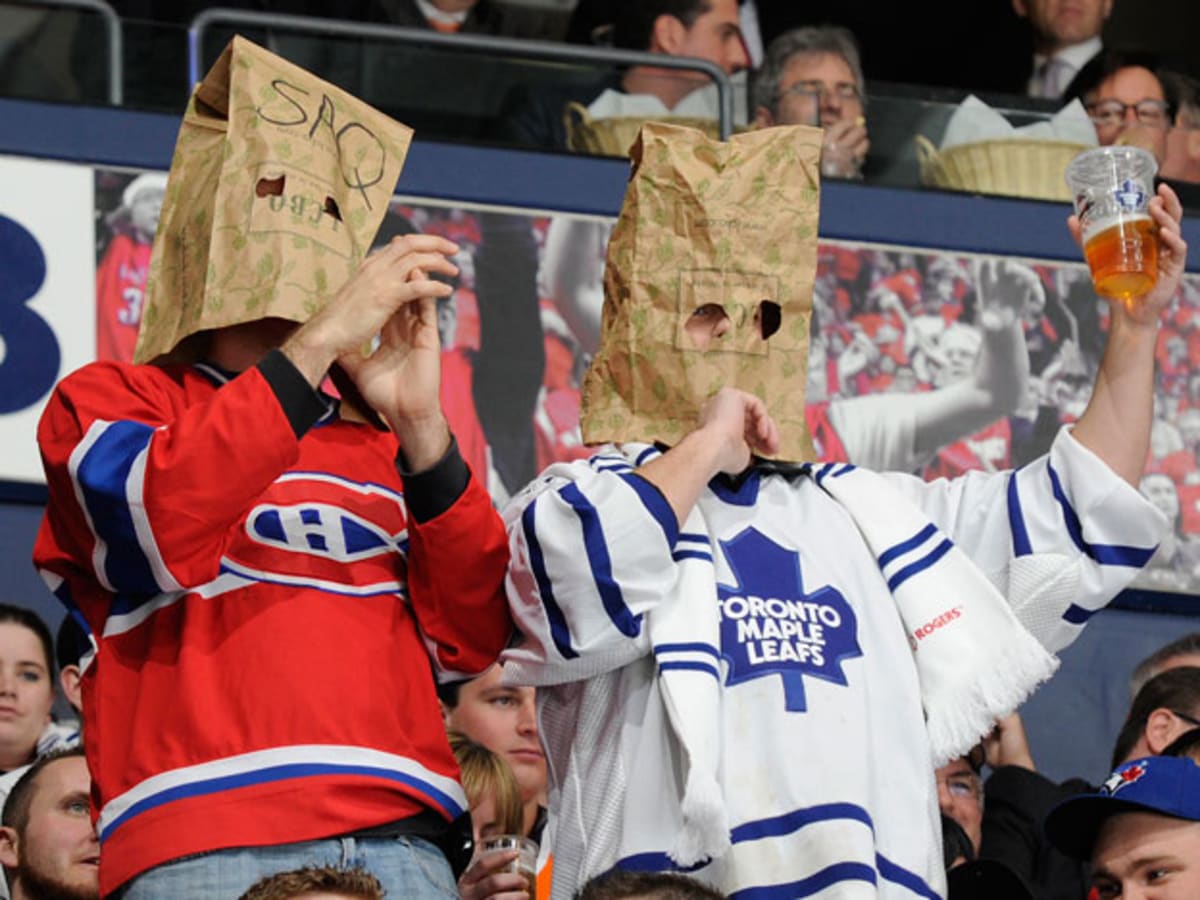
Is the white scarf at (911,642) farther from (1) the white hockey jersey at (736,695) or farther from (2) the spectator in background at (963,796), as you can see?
(2) the spectator in background at (963,796)

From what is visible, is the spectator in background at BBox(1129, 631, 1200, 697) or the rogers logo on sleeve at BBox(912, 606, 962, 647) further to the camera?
the spectator in background at BBox(1129, 631, 1200, 697)

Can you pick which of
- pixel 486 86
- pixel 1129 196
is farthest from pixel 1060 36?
pixel 1129 196

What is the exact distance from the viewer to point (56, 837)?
347cm

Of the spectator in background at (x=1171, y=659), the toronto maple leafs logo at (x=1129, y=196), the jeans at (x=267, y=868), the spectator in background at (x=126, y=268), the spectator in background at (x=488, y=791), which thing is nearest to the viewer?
the jeans at (x=267, y=868)

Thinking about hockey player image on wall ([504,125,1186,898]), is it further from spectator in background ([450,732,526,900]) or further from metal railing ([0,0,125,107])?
metal railing ([0,0,125,107])

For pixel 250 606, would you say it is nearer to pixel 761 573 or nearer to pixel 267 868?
pixel 267 868

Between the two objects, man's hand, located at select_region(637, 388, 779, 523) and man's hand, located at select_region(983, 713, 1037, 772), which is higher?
man's hand, located at select_region(637, 388, 779, 523)

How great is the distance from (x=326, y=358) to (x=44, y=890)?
1.33 meters

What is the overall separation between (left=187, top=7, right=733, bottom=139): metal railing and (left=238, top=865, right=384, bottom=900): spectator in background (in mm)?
3264

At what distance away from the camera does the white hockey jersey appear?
2.50 metres

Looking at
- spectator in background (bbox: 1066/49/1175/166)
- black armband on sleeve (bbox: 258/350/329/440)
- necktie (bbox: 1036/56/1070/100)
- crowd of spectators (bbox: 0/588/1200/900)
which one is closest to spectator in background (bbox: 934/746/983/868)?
crowd of spectators (bbox: 0/588/1200/900)

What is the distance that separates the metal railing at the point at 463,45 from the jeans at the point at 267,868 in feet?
10.2

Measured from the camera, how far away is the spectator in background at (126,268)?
5.07 m

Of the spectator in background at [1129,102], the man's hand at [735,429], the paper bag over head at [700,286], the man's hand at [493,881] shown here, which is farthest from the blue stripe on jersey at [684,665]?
the spectator in background at [1129,102]
